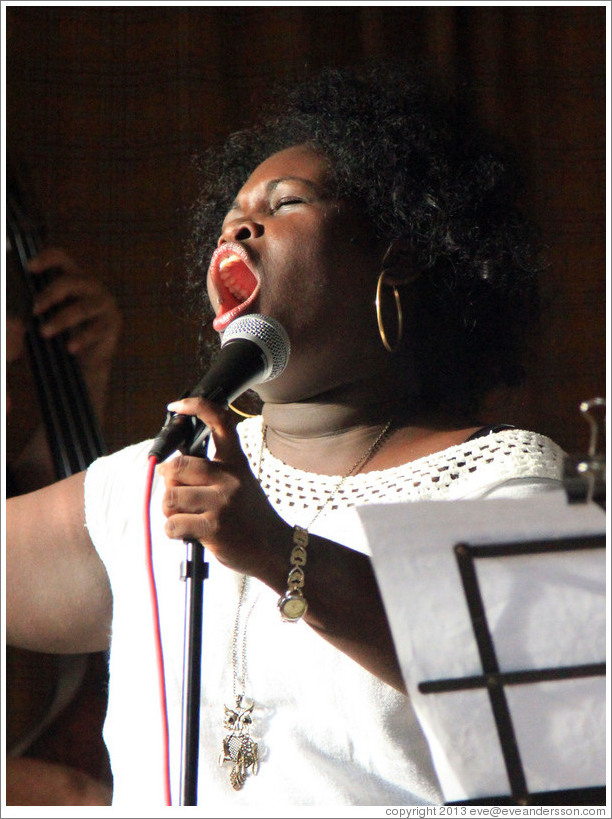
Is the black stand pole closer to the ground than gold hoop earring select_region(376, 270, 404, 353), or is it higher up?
closer to the ground

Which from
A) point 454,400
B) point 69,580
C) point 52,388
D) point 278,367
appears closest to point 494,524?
point 278,367

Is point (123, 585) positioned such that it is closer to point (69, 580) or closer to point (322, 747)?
point (69, 580)

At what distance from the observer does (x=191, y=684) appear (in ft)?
2.49

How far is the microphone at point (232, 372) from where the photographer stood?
0.75m

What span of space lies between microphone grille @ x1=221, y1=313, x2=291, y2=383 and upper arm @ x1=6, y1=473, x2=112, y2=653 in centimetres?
61

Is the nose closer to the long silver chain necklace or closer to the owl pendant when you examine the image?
the long silver chain necklace

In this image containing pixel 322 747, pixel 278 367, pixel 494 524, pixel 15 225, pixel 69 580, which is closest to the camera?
pixel 494 524

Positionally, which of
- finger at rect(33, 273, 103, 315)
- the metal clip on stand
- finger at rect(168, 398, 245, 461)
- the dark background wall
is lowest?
the metal clip on stand

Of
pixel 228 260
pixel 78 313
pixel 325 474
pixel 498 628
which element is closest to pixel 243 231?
pixel 228 260

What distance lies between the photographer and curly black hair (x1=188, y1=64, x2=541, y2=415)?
4.35 feet

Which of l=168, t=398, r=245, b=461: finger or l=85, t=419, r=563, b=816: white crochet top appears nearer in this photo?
l=168, t=398, r=245, b=461: finger

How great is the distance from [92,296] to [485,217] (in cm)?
70

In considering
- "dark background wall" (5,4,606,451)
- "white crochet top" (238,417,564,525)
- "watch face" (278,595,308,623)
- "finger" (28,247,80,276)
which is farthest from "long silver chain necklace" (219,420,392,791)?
"dark background wall" (5,4,606,451)

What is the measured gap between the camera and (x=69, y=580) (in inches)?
56.2
